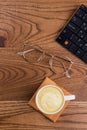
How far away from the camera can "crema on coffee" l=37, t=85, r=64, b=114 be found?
0.93 meters

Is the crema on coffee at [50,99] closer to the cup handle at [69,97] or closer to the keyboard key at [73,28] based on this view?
the cup handle at [69,97]

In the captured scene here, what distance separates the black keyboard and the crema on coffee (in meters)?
0.13

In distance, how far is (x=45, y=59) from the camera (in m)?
0.99

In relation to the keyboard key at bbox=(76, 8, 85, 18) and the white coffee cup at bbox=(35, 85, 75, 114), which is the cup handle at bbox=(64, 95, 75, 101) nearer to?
the white coffee cup at bbox=(35, 85, 75, 114)

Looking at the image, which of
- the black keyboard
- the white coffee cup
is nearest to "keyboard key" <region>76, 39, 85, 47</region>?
the black keyboard

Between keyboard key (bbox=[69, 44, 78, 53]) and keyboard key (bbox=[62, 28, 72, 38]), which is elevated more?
keyboard key (bbox=[62, 28, 72, 38])

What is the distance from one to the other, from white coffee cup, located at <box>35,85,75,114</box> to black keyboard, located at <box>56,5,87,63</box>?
0.42ft

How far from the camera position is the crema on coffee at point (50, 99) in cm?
93

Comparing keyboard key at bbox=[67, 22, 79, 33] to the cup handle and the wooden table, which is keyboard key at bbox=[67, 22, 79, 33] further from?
the cup handle

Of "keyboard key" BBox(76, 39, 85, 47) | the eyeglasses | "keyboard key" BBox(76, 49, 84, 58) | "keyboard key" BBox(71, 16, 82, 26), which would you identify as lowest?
the eyeglasses

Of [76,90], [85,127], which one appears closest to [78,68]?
[76,90]

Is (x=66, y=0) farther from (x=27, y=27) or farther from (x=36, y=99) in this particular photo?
(x=36, y=99)

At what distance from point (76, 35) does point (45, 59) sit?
116 mm

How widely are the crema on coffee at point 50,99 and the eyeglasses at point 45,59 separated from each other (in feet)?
0.22
